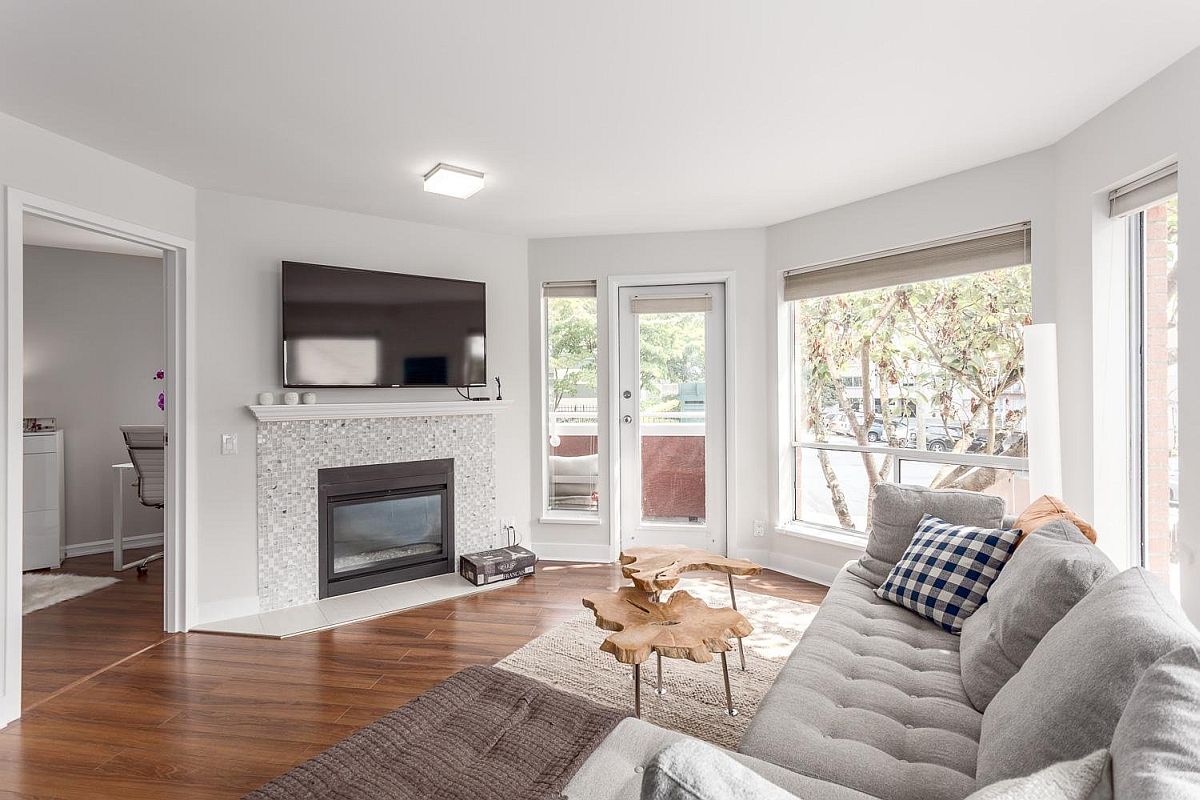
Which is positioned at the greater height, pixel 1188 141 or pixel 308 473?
pixel 1188 141

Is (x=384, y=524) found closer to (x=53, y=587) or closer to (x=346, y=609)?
(x=346, y=609)

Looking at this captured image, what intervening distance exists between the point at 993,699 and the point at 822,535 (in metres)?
2.78

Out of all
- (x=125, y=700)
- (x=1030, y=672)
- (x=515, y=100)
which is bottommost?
(x=125, y=700)

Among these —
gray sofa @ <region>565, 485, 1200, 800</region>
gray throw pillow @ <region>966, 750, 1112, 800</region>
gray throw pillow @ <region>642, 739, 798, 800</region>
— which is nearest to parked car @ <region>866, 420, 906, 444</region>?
gray sofa @ <region>565, 485, 1200, 800</region>

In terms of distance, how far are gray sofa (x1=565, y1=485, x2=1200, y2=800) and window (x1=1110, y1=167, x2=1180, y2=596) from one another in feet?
3.64

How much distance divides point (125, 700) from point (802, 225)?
4627mm

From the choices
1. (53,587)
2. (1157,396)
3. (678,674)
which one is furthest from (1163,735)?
(53,587)

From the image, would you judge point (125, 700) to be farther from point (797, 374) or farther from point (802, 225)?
point (802, 225)

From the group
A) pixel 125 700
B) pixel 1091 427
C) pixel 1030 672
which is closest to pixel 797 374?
pixel 1091 427

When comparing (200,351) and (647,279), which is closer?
(200,351)

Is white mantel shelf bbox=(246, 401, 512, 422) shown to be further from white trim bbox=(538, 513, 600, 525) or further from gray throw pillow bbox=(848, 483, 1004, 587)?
gray throw pillow bbox=(848, 483, 1004, 587)

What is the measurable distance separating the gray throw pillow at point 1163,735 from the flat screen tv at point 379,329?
3.95 m

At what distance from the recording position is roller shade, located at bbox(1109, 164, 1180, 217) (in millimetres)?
2400

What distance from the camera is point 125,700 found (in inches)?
106
